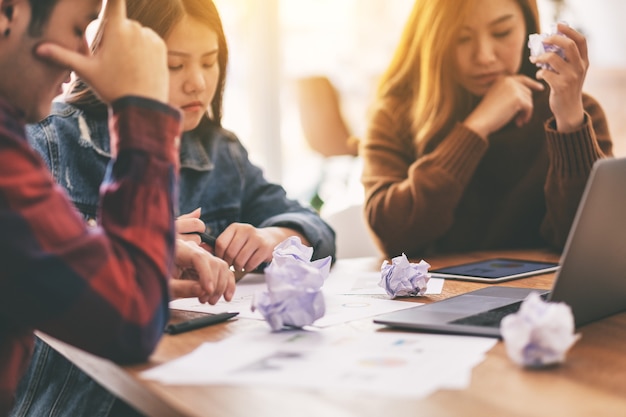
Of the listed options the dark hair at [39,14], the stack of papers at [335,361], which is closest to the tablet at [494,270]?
the stack of papers at [335,361]

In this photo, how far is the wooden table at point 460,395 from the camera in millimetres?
616

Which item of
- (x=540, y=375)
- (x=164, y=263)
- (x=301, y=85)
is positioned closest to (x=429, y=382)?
(x=540, y=375)

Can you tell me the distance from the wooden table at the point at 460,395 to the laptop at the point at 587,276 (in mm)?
69

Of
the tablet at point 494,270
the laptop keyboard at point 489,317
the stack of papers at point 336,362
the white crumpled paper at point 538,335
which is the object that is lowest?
the tablet at point 494,270

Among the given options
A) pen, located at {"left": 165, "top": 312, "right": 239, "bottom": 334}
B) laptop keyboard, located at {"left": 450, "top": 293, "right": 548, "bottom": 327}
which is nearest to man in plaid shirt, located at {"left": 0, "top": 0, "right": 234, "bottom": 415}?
pen, located at {"left": 165, "top": 312, "right": 239, "bottom": 334}

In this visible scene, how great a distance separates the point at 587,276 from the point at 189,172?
0.94 m

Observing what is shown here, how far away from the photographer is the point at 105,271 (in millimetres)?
688

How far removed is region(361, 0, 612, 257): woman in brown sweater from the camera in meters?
1.70

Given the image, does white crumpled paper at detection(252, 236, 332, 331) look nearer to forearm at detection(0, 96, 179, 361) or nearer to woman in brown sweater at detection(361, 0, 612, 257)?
forearm at detection(0, 96, 179, 361)

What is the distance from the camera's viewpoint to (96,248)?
2.26ft

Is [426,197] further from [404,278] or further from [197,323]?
[197,323]

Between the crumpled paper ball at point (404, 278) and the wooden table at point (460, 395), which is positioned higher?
the wooden table at point (460, 395)

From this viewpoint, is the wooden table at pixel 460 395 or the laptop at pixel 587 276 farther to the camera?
the laptop at pixel 587 276

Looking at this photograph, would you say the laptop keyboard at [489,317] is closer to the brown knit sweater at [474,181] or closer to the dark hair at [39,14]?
the dark hair at [39,14]
